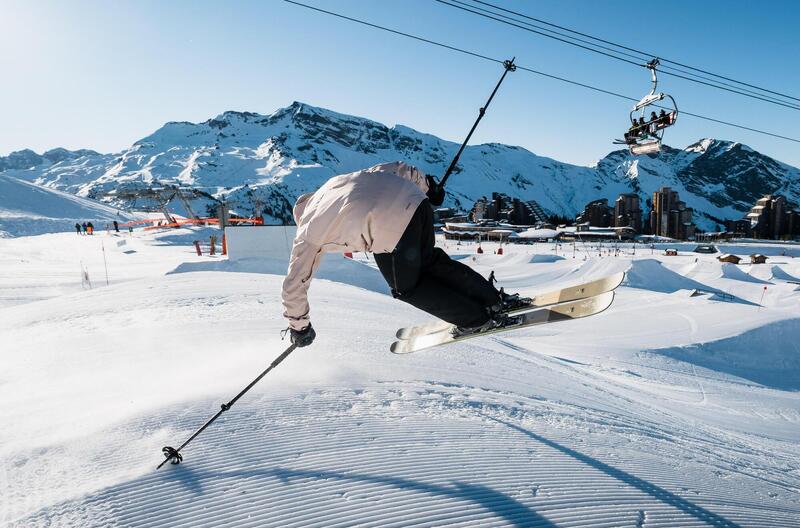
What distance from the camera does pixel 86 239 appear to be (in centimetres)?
3102

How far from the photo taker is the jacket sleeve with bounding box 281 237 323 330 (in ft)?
10.4

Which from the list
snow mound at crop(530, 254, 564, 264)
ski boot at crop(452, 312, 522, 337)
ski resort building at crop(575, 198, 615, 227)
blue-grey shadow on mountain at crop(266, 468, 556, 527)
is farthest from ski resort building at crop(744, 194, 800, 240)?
blue-grey shadow on mountain at crop(266, 468, 556, 527)

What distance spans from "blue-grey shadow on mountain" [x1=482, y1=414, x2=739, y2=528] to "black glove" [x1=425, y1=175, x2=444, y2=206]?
2274 millimetres

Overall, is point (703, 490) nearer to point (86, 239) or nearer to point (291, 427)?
point (291, 427)

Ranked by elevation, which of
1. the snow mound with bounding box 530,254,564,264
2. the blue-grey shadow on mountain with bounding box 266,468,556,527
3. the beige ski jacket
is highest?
the beige ski jacket

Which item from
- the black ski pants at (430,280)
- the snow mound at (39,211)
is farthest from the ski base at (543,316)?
the snow mound at (39,211)

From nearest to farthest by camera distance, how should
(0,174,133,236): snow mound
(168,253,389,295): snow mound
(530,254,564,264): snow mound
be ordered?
(168,253,389,295): snow mound
(530,254,564,264): snow mound
(0,174,133,236): snow mound

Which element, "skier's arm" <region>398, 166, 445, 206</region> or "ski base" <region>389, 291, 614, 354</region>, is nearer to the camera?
"skier's arm" <region>398, 166, 445, 206</region>

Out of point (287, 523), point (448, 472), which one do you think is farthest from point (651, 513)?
point (287, 523)

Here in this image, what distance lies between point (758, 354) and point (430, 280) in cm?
1617

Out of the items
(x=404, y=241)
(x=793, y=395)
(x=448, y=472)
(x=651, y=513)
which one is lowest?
(x=793, y=395)

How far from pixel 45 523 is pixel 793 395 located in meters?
15.1

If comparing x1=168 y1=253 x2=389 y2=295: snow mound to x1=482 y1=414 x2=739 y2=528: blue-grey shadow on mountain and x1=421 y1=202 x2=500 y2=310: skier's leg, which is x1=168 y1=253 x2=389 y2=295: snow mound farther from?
x1=482 y1=414 x2=739 y2=528: blue-grey shadow on mountain

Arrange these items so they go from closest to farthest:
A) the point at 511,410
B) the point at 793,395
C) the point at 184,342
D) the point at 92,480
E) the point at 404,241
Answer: the point at 92,480
the point at 404,241
the point at 511,410
the point at 184,342
the point at 793,395
